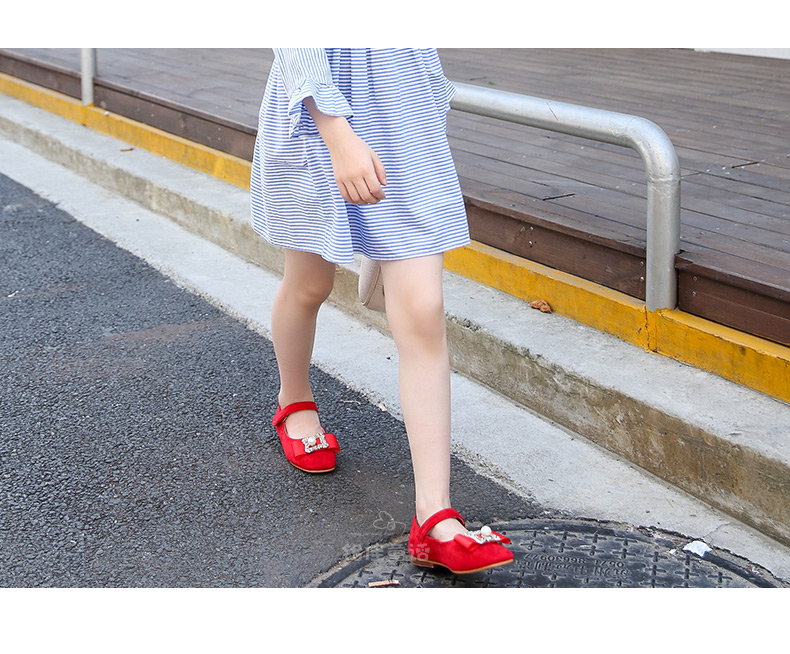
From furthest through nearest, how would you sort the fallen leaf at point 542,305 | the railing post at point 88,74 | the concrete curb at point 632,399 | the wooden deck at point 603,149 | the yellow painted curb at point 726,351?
the railing post at point 88,74, the fallen leaf at point 542,305, the wooden deck at point 603,149, the yellow painted curb at point 726,351, the concrete curb at point 632,399

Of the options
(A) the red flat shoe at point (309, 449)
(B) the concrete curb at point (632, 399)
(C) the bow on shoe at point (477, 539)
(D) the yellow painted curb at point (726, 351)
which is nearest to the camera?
(C) the bow on shoe at point (477, 539)

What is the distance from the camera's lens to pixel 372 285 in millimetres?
2371

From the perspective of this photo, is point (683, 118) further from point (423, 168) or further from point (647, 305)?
point (423, 168)

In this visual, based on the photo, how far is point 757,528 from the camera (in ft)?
8.20

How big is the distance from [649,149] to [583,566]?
48.7 inches

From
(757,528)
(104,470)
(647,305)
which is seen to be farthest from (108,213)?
(757,528)

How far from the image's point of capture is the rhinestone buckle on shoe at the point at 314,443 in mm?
2805

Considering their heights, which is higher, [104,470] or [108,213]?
[108,213]

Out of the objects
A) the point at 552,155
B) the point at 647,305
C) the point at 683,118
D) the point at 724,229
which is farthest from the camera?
the point at 683,118

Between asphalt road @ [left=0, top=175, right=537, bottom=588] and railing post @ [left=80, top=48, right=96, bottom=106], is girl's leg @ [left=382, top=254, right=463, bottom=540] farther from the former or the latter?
railing post @ [left=80, top=48, right=96, bottom=106]

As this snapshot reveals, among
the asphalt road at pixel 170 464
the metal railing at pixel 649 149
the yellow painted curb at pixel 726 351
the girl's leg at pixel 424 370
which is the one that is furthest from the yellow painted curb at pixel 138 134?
the girl's leg at pixel 424 370

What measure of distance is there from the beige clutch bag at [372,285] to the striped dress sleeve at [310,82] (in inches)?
15.9

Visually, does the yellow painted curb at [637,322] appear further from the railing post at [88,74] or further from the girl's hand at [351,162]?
the railing post at [88,74]
